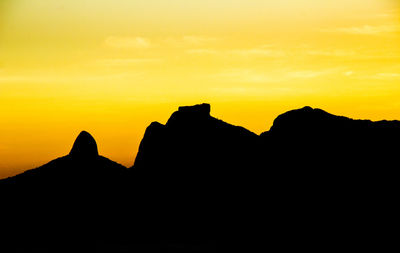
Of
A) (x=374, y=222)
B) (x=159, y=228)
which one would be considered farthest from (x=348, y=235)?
(x=159, y=228)

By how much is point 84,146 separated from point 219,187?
1405 inches

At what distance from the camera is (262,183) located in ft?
441

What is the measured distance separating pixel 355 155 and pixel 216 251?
4358 centimetres

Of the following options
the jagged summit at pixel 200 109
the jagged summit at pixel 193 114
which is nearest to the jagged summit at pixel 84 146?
the jagged summit at pixel 193 114

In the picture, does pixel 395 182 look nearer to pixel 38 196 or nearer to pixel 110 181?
pixel 110 181

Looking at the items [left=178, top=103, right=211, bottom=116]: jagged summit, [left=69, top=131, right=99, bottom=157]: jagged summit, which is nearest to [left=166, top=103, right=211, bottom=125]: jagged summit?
[left=178, top=103, right=211, bottom=116]: jagged summit

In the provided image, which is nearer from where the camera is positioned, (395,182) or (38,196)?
(395,182)

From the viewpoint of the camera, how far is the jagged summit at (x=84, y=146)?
149000 millimetres

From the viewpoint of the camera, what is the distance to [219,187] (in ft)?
475

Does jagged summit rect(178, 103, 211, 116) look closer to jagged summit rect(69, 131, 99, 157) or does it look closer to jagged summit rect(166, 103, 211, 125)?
jagged summit rect(166, 103, 211, 125)

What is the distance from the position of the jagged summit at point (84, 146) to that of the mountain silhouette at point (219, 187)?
27 centimetres

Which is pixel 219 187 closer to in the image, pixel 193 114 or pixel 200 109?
pixel 193 114

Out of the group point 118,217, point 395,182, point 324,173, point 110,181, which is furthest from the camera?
point 110,181

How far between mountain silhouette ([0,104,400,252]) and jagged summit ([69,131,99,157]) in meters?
0.27
